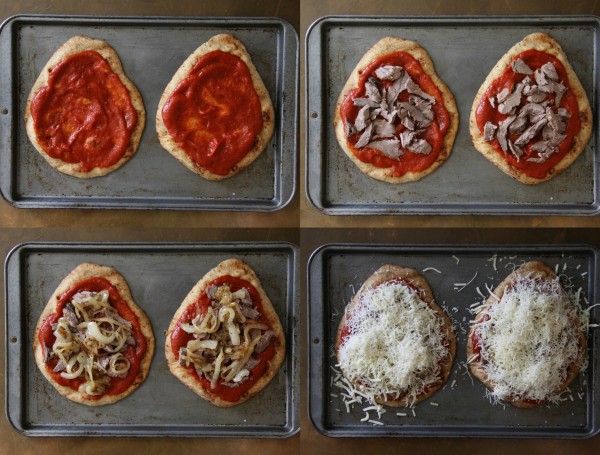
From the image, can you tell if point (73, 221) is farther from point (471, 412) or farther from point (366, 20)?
point (471, 412)

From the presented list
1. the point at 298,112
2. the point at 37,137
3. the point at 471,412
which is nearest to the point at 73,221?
the point at 37,137

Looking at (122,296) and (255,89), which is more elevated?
(255,89)

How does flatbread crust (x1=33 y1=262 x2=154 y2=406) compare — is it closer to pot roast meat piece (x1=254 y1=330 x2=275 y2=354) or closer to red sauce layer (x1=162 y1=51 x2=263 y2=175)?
pot roast meat piece (x1=254 y1=330 x2=275 y2=354)

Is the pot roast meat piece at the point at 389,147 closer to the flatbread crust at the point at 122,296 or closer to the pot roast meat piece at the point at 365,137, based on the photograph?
the pot roast meat piece at the point at 365,137

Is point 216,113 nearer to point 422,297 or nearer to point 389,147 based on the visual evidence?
point 389,147

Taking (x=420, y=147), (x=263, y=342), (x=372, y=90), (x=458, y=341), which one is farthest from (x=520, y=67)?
(x=263, y=342)
